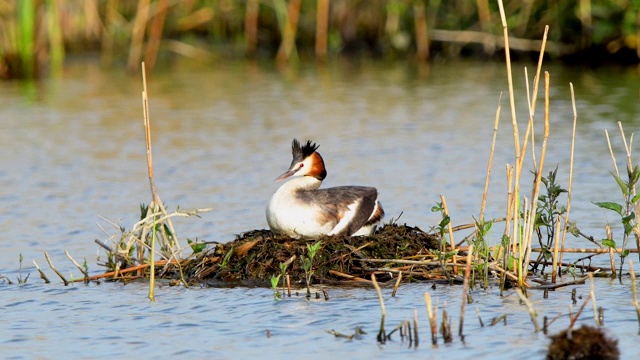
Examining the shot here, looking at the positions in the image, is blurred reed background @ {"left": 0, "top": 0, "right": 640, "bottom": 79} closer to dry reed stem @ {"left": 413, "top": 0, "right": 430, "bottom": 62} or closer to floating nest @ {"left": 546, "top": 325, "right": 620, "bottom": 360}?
dry reed stem @ {"left": 413, "top": 0, "right": 430, "bottom": 62}

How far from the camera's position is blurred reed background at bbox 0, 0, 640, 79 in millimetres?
21375

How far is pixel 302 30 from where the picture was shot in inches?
1021

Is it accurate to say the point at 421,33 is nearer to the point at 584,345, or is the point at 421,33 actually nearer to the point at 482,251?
the point at 482,251

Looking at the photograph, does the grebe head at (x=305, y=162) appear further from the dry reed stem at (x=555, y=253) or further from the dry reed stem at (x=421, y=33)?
the dry reed stem at (x=421, y=33)

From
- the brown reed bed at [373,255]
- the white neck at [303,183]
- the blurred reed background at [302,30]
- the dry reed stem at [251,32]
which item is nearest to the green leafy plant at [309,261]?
the brown reed bed at [373,255]

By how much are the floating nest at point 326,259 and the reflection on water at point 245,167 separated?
9.1 inches

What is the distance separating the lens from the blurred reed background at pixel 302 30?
21.4 m

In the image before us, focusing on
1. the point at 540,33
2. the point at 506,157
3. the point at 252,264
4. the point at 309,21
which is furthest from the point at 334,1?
the point at 252,264

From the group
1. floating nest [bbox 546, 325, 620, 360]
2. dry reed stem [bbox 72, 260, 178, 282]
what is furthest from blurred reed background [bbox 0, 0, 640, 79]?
floating nest [bbox 546, 325, 620, 360]

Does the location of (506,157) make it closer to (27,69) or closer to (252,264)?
(252,264)

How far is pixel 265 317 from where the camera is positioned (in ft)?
25.1

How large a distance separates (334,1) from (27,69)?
21.8 ft

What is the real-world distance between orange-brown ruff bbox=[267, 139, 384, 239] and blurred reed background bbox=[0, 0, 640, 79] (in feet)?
40.5

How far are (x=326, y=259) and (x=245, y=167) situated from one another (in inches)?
233
